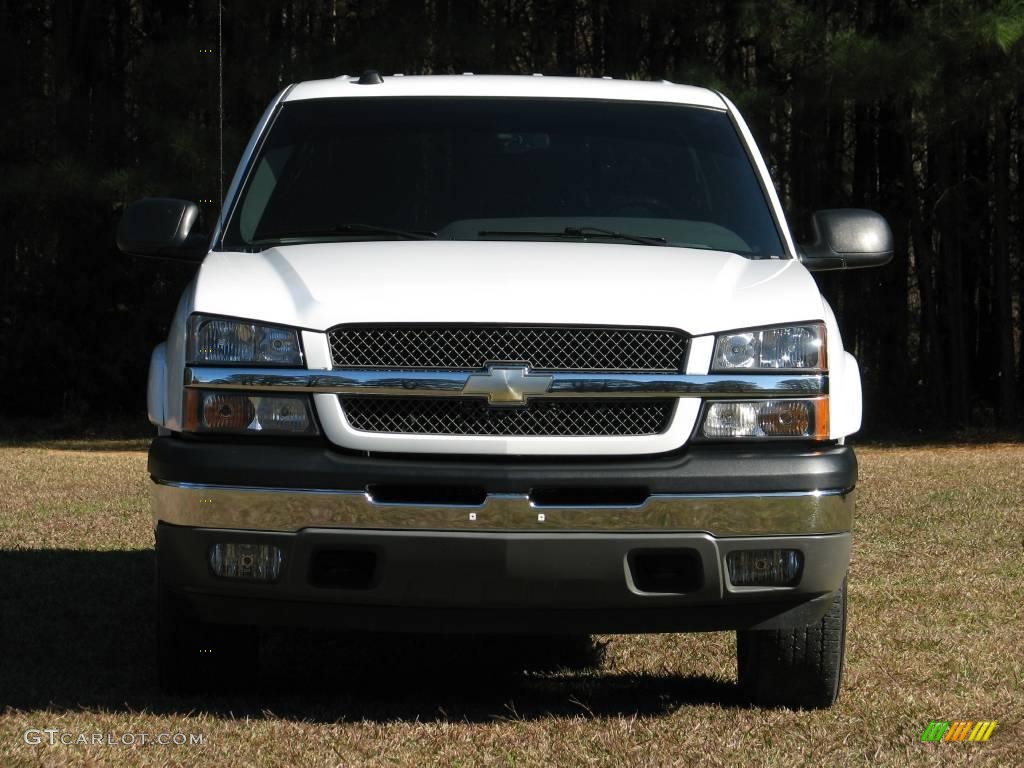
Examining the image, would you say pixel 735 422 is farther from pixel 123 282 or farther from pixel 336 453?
pixel 123 282

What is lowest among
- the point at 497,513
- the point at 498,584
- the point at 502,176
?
the point at 498,584

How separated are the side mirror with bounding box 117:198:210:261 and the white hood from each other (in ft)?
1.71

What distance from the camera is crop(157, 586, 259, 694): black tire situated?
466 cm

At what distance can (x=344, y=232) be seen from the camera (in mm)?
4988

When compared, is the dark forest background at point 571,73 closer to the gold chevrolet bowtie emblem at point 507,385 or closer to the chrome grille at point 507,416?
the chrome grille at point 507,416

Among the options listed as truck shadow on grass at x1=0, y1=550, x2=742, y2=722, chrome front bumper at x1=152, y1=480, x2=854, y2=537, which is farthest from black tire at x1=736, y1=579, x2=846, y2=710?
chrome front bumper at x1=152, y1=480, x2=854, y2=537

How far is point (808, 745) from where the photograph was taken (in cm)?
436

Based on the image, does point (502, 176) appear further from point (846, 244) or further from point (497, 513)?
point (497, 513)

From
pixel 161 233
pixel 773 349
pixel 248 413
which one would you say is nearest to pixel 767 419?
pixel 773 349

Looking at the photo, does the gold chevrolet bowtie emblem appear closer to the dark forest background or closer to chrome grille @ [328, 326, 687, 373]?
chrome grille @ [328, 326, 687, 373]

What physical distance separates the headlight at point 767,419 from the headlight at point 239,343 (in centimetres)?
110

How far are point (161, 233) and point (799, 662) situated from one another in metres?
2.38

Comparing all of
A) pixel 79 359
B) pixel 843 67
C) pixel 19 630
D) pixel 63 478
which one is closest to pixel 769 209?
pixel 19 630

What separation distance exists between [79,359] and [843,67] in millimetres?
11473
